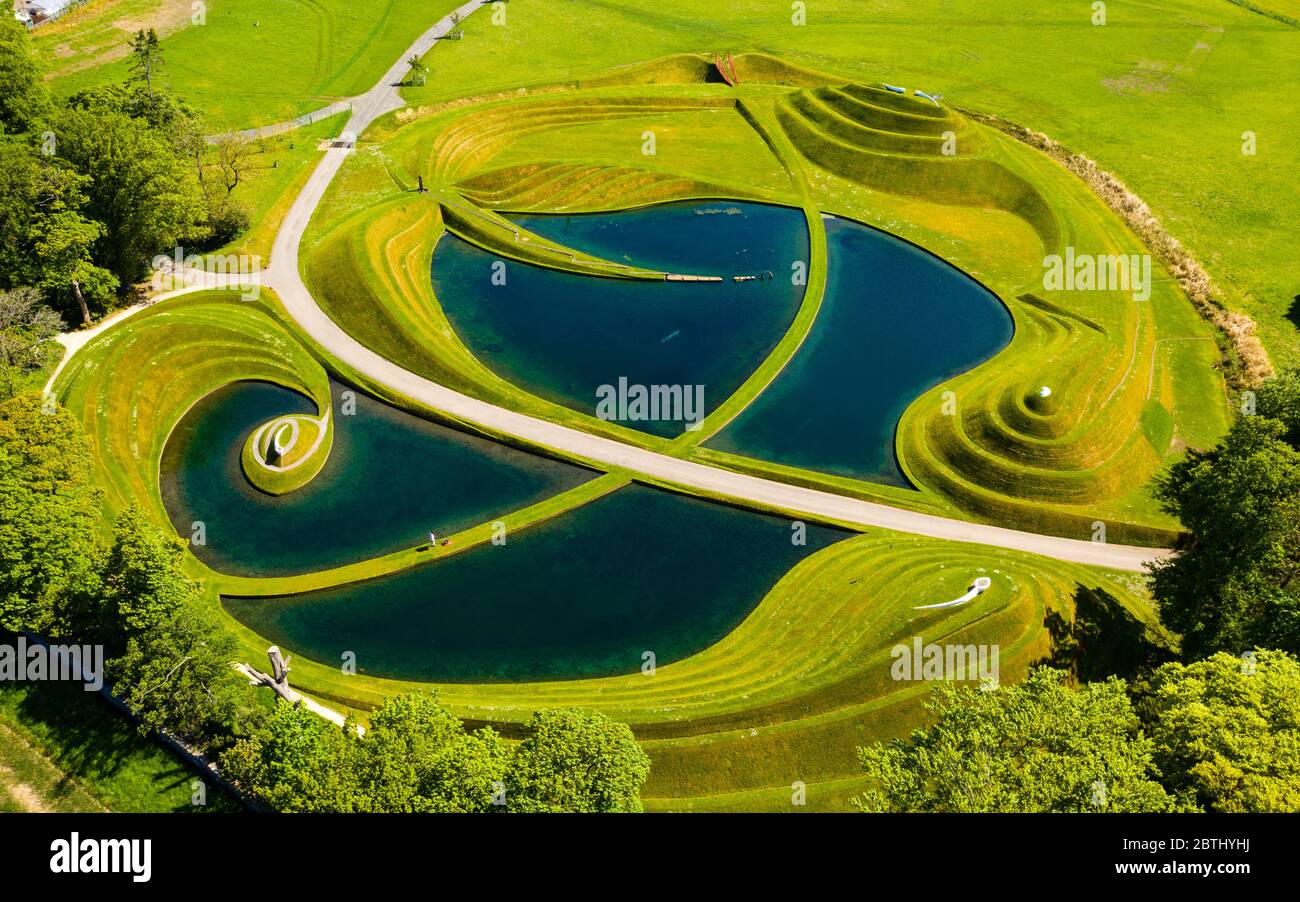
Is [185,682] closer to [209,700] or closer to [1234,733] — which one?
[209,700]

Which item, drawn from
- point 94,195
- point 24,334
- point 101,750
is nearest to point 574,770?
point 101,750

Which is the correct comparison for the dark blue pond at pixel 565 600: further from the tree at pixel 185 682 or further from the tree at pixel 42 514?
the tree at pixel 42 514

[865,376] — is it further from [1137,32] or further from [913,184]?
[1137,32]

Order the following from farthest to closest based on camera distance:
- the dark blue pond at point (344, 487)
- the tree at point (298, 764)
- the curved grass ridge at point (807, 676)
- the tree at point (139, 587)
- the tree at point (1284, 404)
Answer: the dark blue pond at point (344, 487), the tree at point (1284, 404), the curved grass ridge at point (807, 676), the tree at point (139, 587), the tree at point (298, 764)

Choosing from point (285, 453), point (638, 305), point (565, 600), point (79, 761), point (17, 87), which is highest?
point (17, 87)

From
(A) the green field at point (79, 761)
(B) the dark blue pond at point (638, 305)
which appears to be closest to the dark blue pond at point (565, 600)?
(A) the green field at point (79, 761)

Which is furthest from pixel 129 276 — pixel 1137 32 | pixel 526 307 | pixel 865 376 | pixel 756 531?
pixel 1137 32
